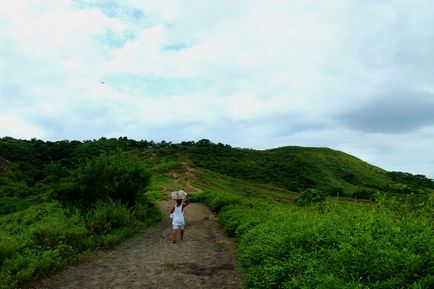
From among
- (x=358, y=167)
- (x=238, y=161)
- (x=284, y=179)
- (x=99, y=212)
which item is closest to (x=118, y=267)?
(x=99, y=212)

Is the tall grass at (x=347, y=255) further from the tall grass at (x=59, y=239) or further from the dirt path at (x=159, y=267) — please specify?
the tall grass at (x=59, y=239)

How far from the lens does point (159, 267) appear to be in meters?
12.3

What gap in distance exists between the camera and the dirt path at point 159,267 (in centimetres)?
1053

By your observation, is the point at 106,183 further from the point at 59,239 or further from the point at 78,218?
the point at 59,239

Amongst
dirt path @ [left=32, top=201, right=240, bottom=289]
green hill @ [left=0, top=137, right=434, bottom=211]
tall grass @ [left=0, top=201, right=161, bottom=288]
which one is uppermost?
green hill @ [left=0, top=137, right=434, bottom=211]

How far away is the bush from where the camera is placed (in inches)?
743

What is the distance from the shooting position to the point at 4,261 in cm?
1070

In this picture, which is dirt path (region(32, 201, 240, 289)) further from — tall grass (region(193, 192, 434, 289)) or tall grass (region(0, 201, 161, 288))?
tall grass (region(193, 192, 434, 289))

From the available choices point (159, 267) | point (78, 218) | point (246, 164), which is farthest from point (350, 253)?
point (246, 164)

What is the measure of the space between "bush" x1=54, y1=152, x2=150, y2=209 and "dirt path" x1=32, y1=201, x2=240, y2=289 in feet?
10.0

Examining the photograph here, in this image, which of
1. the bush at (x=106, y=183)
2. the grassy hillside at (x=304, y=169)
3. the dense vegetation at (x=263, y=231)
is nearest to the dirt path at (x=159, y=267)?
the dense vegetation at (x=263, y=231)

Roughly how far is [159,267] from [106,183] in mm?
9167

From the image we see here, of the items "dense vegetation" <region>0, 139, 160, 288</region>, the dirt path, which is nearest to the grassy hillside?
"dense vegetation" <region>0, 139, 160, 288</region>

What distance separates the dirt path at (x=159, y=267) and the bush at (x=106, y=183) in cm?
305
